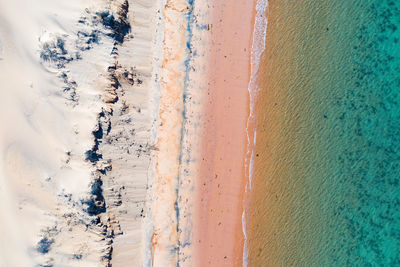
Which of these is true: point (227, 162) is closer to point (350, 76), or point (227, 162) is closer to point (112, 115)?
point (112, 115)

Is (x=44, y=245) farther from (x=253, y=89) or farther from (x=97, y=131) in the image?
(x=253, y=89)

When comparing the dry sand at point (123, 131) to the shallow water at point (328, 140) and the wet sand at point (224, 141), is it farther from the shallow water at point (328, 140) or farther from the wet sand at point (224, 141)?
the shallow water at point (328, 140)

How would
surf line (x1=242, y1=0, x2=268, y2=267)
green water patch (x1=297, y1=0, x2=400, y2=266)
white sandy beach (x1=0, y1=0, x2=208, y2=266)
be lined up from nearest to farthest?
white sandy beach (x1=0, y1=0, x2=208, y2=266) → surf line (x1=242, y1=0, x2=268, y2=267) → green water patch (x1=297, y1=0, x2=400, y2=266)

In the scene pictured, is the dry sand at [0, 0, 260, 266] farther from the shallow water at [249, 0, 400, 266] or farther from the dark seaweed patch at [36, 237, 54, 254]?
the shallow water at [249, 0, 400, 266]

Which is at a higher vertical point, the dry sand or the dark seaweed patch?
the dry sand

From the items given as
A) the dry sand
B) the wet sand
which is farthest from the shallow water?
the dry sand

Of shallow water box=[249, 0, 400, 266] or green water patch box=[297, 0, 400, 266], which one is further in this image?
green water patch box=[297, 0, 400, 266]

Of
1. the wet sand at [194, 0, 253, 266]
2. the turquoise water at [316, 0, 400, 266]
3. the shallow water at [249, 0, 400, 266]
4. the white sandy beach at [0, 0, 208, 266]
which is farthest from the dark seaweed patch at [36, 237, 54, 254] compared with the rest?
the turquoise water at [316, 0, 400, 266]

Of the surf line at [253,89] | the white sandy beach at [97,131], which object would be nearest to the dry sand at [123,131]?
the white sandy beach at [97,131]

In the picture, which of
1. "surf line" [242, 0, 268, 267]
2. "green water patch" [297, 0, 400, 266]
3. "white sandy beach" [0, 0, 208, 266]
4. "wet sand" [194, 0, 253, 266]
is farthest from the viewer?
"green water patch" [297, 0, 400, 266]
